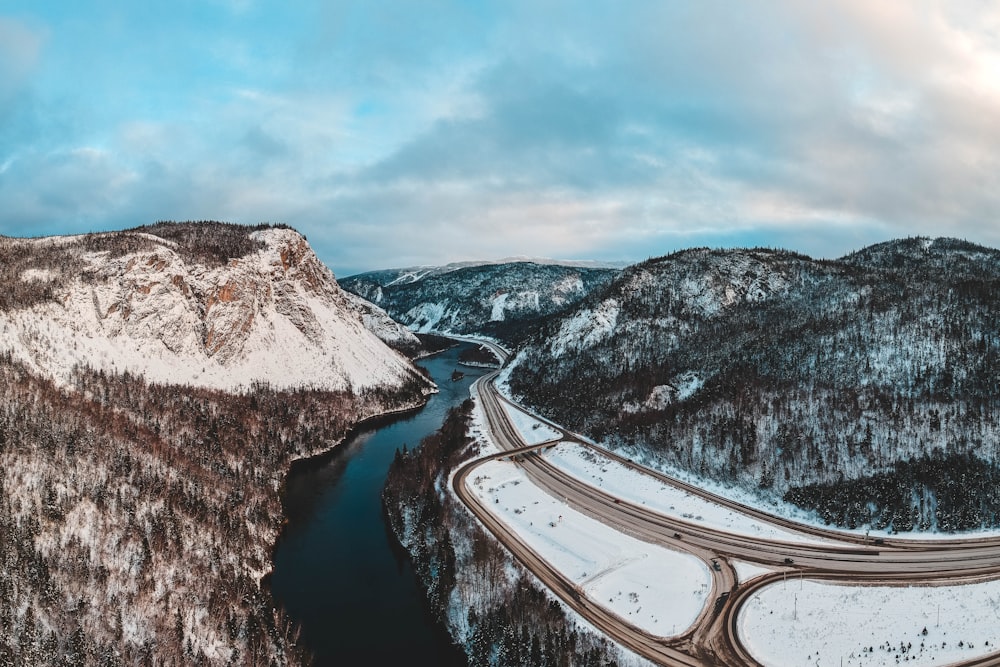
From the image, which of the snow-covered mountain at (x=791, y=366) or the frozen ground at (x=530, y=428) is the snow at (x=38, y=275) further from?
the snow-covered mountain at (x=791, y=366)

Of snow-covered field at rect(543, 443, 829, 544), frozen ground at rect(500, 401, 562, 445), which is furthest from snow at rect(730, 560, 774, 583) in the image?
frozen ground at rect(500, 401, 562, 445)

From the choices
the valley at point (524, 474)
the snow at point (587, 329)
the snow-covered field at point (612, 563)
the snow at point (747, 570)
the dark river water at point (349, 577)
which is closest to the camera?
the valley at point (524, 474)

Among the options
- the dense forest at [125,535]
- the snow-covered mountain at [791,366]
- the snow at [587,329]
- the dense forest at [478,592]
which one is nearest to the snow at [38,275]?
the dense forest at [125,535]

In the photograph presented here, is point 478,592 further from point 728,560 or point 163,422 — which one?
point 163,422

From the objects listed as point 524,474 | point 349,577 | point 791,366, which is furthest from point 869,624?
point 791,366

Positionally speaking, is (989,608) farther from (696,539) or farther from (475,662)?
(475,662)

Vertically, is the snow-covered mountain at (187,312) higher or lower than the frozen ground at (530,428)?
higher

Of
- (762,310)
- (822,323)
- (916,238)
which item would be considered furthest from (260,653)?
(916,238)
